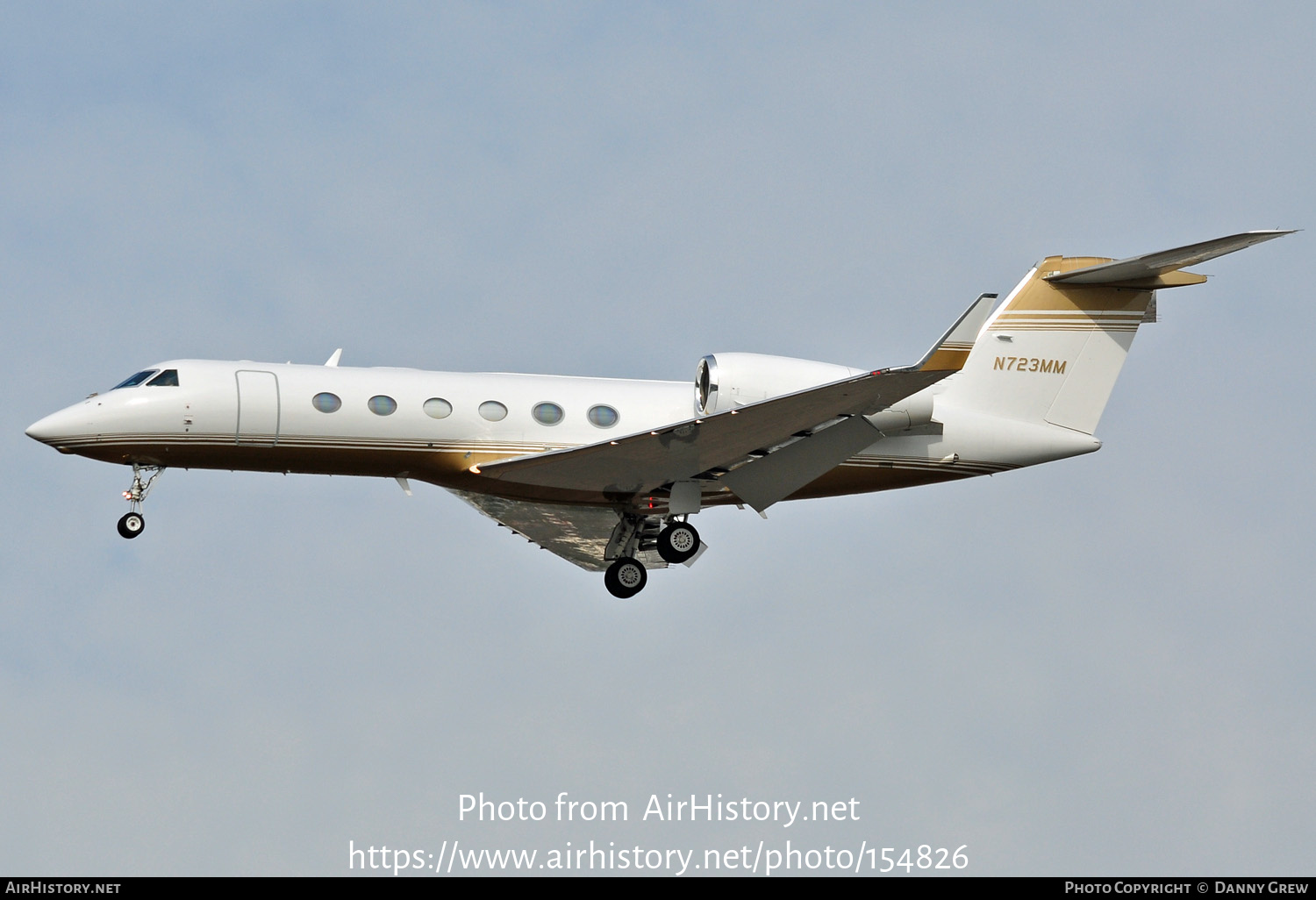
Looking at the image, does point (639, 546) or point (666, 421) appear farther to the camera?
point (639, 546)

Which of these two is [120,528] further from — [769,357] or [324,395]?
[769,357]

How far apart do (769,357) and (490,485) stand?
4142 mm

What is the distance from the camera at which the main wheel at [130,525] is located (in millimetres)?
20688

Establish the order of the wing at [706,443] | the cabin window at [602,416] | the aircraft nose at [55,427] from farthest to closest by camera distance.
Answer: the cabin window at [602,416]
the aircraft nose at [55,427]
the wing at [706,443]

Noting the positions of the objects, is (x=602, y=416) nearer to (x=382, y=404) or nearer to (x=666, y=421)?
(x=666, y=421)

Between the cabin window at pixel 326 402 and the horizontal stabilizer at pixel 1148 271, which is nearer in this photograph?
the cabin window at pixel 326 402

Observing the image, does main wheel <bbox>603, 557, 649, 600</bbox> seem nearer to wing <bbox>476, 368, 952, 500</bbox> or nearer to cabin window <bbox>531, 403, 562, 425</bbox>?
wing <bbox>476, 368, 952, 500</bbox>

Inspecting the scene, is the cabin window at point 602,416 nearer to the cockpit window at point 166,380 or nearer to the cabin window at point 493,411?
the cabin window at point 493,411

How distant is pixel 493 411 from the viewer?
836 inches

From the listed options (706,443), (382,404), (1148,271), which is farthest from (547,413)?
(1148,271)

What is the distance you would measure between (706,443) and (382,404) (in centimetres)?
432

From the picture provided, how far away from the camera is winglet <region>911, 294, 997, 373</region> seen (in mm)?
18125

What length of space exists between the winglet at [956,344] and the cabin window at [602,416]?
5024 millimetres

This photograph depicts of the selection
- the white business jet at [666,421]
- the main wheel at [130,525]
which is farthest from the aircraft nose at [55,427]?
the main wheel at [130,525]
